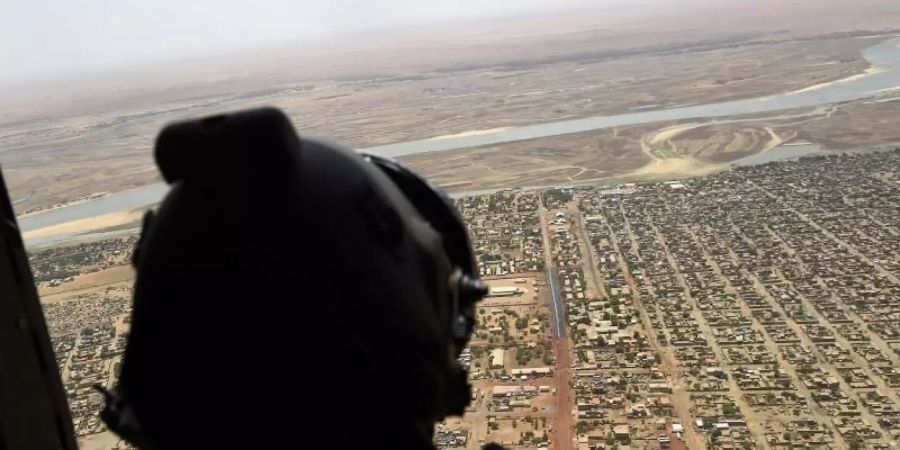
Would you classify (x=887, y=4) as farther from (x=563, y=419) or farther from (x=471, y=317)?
(x=471, y=317)

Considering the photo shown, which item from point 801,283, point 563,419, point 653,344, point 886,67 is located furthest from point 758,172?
point 886,67

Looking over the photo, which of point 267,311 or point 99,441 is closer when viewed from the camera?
point 267,311

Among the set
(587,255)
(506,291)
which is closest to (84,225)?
(506,291)

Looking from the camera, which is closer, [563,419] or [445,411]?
[445,411]

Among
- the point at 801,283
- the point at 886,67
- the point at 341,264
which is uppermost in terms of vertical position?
the point at 341,264

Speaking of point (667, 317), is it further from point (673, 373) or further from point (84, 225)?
point (84, 225)

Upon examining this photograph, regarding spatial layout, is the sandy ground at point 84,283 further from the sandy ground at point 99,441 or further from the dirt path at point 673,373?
the dirt path at point 673,373

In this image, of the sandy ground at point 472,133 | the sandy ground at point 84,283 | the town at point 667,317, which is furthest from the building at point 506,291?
the sandy ground at point 472,133

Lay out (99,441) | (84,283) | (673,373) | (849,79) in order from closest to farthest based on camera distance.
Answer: (99,441), (673,373), (84,283), (849,79)
